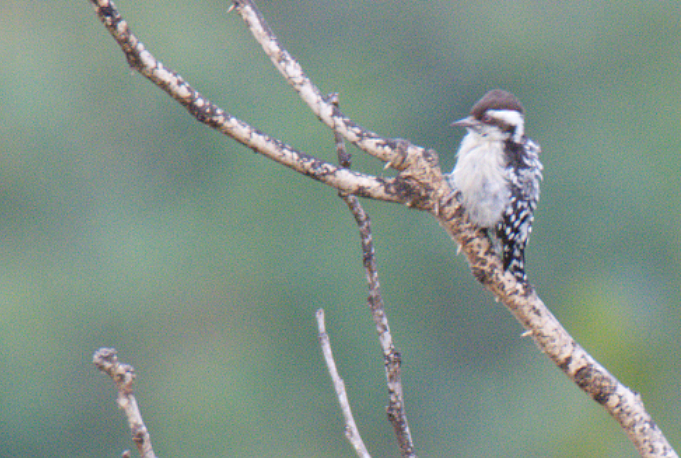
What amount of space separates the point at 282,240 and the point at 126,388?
19.0 metres

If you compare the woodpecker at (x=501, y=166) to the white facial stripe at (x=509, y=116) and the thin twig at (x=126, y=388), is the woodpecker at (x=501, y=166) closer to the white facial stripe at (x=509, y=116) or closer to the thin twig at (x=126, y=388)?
the white facial stripe at (x=509, y=116)


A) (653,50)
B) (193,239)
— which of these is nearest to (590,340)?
(193,239)

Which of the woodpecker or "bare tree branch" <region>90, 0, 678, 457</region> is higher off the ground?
the woodpecker

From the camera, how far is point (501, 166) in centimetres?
502

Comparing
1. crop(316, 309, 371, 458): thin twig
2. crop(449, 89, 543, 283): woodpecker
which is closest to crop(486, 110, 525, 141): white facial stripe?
crop(449, 89, 543, 283): woodpecker

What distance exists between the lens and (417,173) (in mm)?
3371

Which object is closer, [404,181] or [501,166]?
[404,181]

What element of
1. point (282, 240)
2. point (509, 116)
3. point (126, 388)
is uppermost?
point (282, 240)

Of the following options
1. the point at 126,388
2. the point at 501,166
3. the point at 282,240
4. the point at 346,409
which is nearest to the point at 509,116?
the point at 501,166

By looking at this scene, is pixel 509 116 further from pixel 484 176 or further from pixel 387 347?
pixel 387 347

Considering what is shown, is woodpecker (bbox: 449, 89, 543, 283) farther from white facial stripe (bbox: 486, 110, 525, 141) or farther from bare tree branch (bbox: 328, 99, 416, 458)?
bare tree branch (bbox: 328, 99, 416, 458)

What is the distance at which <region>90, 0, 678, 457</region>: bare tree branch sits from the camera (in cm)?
314

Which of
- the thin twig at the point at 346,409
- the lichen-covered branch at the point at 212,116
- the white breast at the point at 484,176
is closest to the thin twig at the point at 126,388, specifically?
the thin twig at the point at 346,409

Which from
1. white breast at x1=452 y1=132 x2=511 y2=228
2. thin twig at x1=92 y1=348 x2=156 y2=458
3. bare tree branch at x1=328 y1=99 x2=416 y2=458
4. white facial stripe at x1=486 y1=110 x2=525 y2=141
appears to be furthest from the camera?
white facial stripe at x1=486 y1=110 x2=525 y2=141
